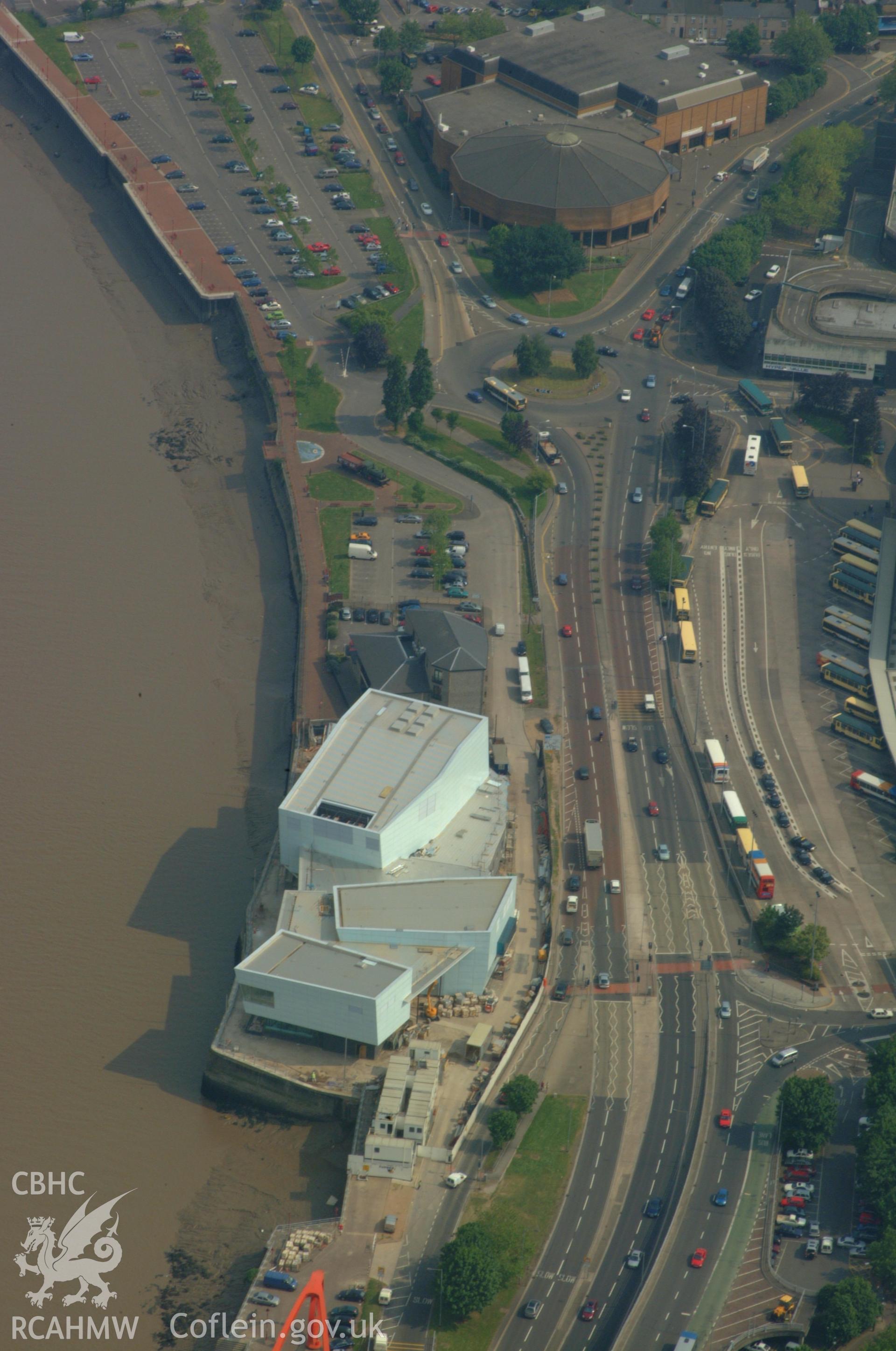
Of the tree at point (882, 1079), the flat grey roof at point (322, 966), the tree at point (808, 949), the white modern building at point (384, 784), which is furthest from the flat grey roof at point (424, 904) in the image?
the tree at point (882, 1079)

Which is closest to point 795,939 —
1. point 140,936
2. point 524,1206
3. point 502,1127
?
point 502,1127

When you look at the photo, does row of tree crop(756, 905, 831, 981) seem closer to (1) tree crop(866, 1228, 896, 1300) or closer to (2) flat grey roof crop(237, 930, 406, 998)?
(1) tree crop(866, 1228, 896, 1300)

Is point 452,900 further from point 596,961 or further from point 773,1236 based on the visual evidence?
point 773,1236

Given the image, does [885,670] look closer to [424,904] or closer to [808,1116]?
[424,904]

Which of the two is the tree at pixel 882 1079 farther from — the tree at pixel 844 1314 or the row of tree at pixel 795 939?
the tree at pixel 844 1314

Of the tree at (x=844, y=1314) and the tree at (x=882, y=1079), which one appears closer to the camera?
the tree at (x=844, y=1314)

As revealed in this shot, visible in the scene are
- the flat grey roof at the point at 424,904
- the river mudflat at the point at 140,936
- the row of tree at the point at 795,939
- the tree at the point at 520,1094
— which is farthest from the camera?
the row of tree at the point at 795,939
